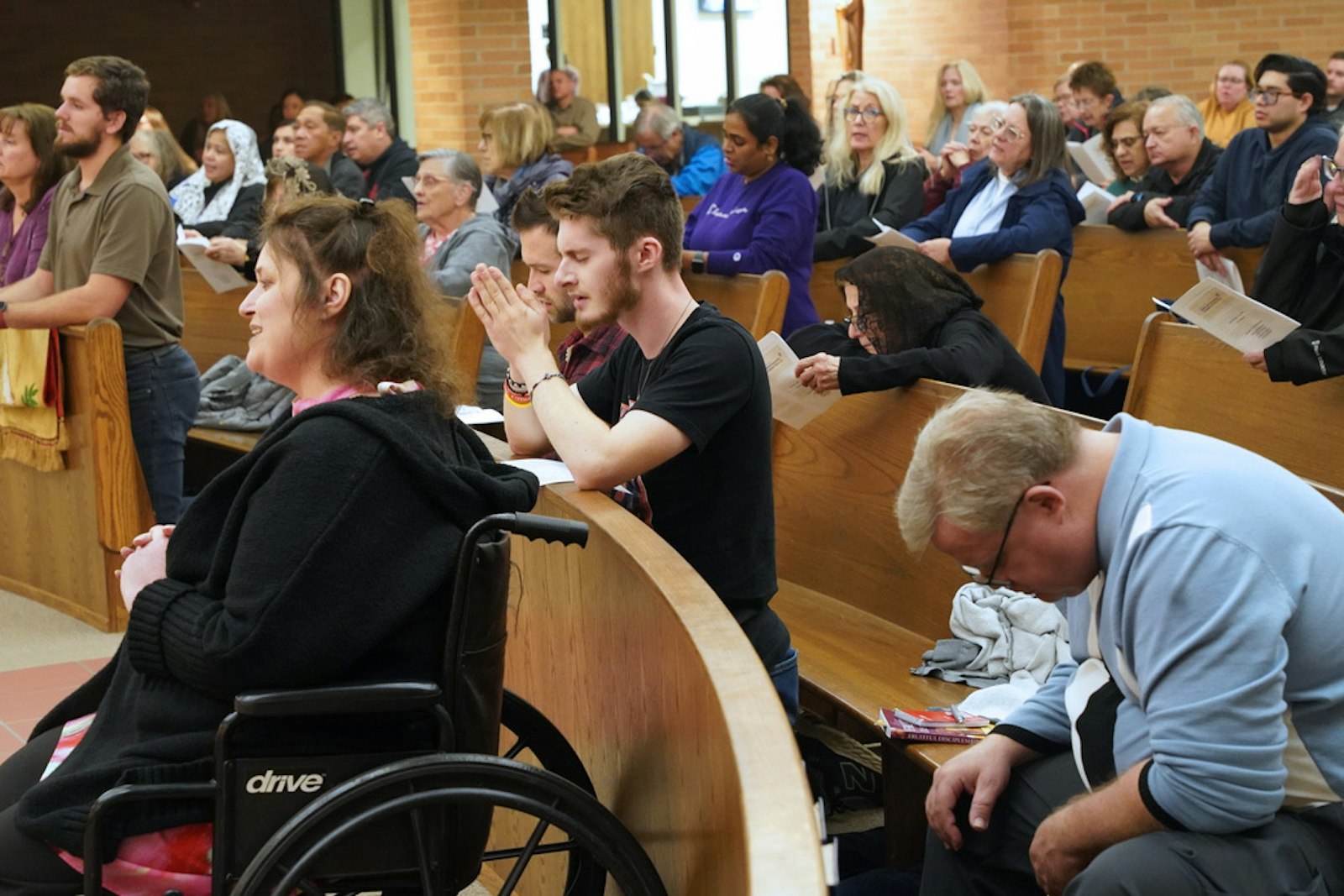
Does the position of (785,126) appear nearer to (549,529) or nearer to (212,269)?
(212,269)

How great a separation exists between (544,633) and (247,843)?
3.29 feet

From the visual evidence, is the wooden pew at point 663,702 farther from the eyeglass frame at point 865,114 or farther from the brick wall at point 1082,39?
the brick wall at point 1082,39

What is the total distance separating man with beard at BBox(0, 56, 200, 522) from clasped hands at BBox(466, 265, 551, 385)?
2146mm

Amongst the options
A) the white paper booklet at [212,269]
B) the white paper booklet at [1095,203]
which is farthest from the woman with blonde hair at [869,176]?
the white paper booklet at [212,269]

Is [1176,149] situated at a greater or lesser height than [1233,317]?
greater

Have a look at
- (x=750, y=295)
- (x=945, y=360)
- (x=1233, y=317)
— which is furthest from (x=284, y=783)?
(x=750, y=295)

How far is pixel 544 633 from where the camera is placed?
9.87ft

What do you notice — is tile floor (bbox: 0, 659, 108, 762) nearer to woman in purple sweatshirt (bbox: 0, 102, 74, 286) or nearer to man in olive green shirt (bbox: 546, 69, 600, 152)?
woman in purple sweatshirt (bbox: 0, 102, 74, 286)

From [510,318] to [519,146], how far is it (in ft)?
15.3

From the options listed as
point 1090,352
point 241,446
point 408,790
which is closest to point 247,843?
point 408,790

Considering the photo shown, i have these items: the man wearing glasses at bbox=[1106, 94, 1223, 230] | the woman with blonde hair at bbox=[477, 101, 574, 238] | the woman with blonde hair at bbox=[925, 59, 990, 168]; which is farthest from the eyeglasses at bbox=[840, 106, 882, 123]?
the woman with blonde hair at bbox=[925, 59, 990, 168]

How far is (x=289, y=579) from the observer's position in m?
2.05

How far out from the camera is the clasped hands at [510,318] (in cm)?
308

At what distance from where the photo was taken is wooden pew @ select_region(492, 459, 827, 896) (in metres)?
1.52
